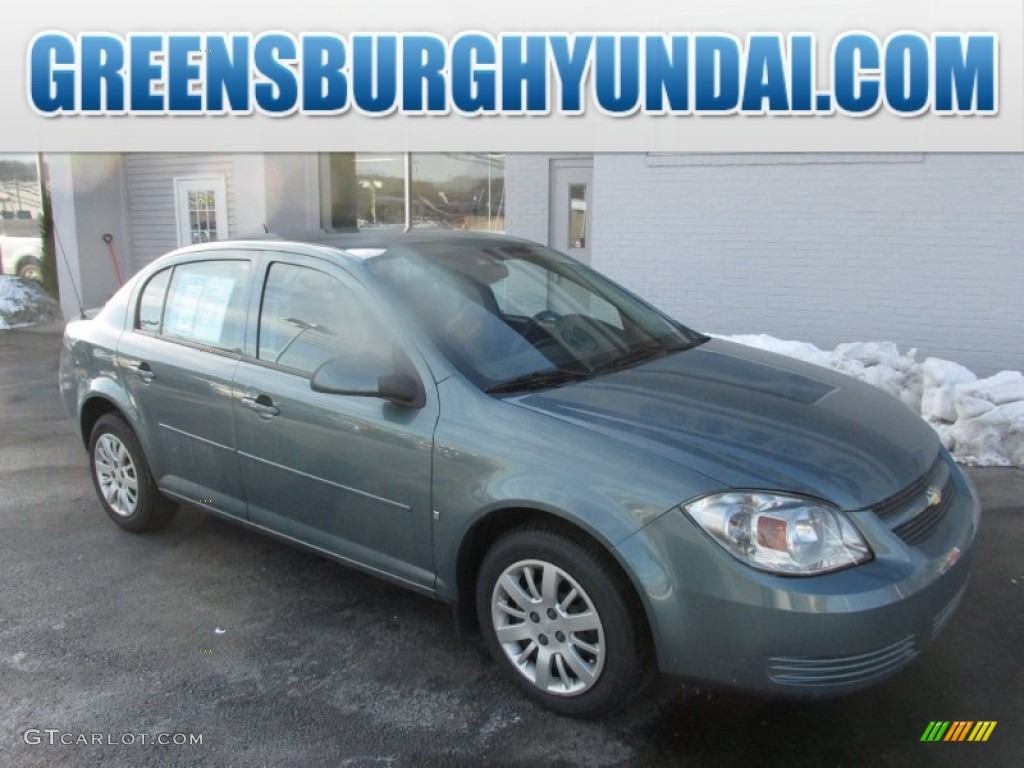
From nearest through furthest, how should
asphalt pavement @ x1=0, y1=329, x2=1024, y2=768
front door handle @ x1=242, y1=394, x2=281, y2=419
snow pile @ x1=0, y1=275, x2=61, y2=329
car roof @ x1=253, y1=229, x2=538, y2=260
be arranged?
asphalt pavement @ x1=0, y1=329, x2=1024, y2=768
front door handle @ x1=242, y1=394, x2=281, y2=419
car roof @ x1=253, y1=229, x2=538, y2=260
snow pile @ x1=0, y1=275, x2=61, y2=329

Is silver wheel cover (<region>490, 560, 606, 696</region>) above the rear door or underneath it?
underneath

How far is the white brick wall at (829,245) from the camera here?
23.9 ft

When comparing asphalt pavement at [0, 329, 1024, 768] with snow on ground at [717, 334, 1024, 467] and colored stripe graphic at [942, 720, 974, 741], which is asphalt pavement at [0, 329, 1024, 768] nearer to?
colored stripe graphic at [942, 720, 974, 741]

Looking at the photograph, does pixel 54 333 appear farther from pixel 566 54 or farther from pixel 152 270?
pixel 152 270

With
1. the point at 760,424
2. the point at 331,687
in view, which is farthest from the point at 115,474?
the point at 760,424

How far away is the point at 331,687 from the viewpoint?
313 cm

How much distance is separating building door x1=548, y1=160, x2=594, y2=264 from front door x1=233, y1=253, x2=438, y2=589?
6071 millimetres

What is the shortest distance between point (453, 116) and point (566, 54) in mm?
1561

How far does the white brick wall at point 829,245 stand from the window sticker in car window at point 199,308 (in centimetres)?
524

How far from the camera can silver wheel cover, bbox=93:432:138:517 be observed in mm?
4496

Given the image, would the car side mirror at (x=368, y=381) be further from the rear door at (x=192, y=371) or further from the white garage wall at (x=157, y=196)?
the white garage wall at (x=157, y=196)

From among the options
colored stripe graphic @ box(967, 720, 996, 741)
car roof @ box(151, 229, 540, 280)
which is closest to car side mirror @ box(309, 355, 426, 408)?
car roof @ box(151, 229, 540, 280)

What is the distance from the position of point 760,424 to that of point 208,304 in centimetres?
262

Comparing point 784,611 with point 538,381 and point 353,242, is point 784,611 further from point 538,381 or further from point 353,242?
point 353,242
